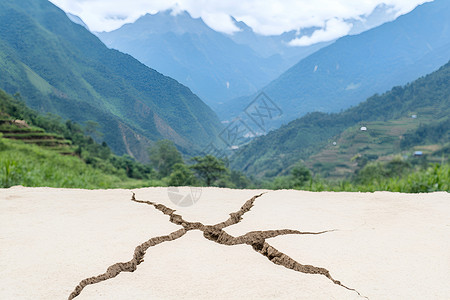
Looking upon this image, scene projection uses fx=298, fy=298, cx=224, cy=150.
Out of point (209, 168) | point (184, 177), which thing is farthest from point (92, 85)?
point (209, 168)

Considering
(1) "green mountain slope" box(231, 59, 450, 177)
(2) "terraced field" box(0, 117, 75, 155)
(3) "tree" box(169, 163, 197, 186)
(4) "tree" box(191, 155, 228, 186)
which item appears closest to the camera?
(3) "tree" box(169, 163, 197, 186)

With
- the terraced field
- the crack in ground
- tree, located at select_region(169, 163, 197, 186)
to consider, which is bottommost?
tree, located at select_region(169, 163, 197, 186)

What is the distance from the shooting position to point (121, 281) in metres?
0.92

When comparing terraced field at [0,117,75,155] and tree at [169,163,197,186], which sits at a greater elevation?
terraced field at [0,117,75,155]

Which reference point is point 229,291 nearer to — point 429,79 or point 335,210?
point 335,210

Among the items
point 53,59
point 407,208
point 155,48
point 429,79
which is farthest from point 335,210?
point 429,79

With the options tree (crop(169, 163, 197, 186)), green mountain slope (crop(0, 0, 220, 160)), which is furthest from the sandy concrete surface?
tree (crop(169, 163, 197, 186))

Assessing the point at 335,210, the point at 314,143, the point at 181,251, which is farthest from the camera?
the point at 314,143

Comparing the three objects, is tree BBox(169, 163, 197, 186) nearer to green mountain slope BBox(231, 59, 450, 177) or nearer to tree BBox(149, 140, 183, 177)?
tree BBox(149, 140, 183, 177)

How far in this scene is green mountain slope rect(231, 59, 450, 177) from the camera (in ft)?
240

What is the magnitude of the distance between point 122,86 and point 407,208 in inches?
432

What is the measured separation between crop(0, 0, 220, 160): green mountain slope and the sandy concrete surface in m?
6.89

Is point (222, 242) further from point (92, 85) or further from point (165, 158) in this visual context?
point (165, 158)

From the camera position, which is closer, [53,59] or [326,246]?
[326,246]
